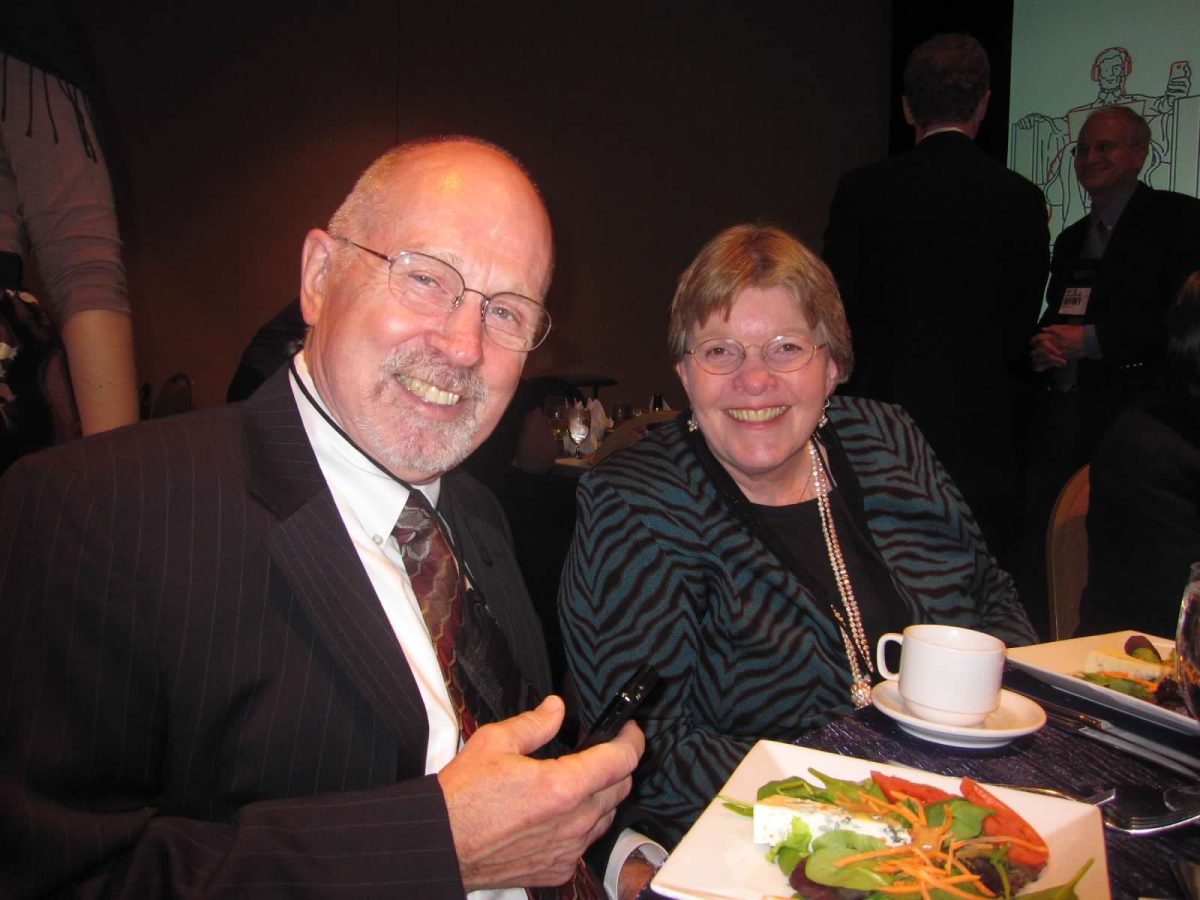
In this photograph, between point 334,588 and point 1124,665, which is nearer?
point 334,588

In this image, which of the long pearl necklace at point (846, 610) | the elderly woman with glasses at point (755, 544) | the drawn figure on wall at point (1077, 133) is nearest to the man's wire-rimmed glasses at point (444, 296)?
the elderly woman with glasses at point (755, 544)

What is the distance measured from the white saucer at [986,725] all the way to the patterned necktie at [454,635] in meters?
0.46

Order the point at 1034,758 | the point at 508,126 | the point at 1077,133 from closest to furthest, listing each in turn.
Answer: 1. the point at 1034,758
2. the point at 1077,133
3. the point at 508,126

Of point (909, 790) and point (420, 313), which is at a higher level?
point (420, 313)

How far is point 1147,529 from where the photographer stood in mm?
2043

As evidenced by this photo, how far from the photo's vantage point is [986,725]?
3.70ft

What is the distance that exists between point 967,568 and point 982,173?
6.35 ft

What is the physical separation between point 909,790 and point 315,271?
1079mm

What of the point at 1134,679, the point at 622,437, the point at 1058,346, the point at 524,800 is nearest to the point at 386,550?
the point at 524,800

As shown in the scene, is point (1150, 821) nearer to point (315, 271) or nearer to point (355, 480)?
point (355, 480)

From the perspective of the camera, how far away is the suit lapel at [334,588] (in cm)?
102

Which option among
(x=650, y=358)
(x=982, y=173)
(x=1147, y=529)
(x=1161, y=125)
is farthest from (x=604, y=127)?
(x=1147, y=529)

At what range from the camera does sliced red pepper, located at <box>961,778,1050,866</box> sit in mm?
783

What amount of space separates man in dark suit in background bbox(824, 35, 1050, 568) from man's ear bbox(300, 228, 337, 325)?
2384 mm
